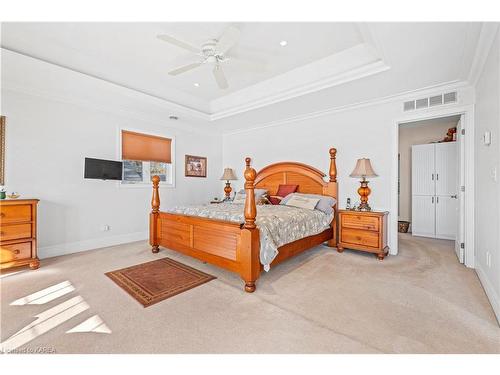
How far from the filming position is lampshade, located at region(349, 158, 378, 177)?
3.72m

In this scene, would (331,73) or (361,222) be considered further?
(361,222)

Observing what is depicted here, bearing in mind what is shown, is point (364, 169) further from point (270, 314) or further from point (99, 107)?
point (99, 107)

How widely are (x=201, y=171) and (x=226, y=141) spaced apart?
3.55ft

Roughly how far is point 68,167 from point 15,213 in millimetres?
1062

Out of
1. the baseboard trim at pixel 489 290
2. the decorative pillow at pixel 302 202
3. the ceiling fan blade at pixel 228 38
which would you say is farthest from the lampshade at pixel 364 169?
the ceiling fan blade at pixel 228 38

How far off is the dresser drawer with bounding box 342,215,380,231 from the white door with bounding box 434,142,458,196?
2.48 m

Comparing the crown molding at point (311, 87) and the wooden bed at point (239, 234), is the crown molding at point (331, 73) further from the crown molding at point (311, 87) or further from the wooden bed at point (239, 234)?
the wooden bed at point (239, 234)

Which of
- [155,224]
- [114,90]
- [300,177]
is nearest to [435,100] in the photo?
[300,177]

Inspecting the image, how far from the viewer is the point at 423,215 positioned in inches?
200

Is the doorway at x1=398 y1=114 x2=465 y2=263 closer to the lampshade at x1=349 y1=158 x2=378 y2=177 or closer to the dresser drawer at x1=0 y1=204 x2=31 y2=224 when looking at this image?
the lampshade at x1=349 y1=158 x2=378 y2=177

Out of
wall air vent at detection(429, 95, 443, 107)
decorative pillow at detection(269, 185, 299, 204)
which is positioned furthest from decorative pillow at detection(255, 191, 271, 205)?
wall air vent at detection(429, 95, 443, 107)

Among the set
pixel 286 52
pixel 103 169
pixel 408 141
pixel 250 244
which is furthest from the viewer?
pixel 408 141

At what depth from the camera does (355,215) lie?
3.73 m
